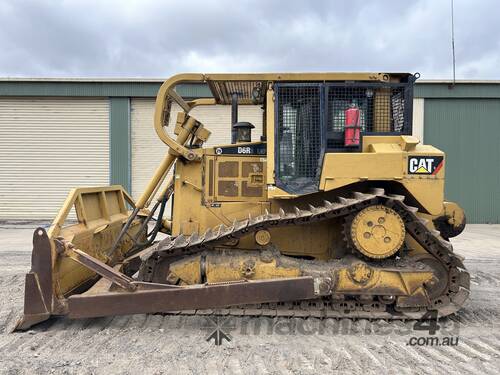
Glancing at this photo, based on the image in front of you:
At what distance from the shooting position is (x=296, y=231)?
467cm

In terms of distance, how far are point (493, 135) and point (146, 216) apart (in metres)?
14.1

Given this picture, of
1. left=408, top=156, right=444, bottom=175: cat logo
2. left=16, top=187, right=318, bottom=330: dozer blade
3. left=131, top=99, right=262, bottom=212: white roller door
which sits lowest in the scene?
left=16, top=187, right=318, bottom=330: dozer blade

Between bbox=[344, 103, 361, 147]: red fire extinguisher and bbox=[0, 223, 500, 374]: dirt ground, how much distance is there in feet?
6.82

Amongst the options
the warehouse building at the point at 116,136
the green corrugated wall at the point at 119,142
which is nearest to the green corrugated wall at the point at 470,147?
the warehouse building at the point at 116,136

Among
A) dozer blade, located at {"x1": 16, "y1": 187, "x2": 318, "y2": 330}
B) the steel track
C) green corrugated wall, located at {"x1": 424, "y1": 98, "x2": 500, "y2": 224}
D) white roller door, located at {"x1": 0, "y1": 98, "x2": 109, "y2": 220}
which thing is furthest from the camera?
white roller door, located at {"x1": 0, "y1": 98, "x2": 109, "y2": 220}

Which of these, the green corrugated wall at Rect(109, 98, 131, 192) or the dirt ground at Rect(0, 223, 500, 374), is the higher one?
the green corrugated wall at Rect(109, 98, 131, 192)

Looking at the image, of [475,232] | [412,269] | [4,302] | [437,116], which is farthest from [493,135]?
[4,302]

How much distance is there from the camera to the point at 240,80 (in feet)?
15.0

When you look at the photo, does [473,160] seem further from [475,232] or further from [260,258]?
[260,258]

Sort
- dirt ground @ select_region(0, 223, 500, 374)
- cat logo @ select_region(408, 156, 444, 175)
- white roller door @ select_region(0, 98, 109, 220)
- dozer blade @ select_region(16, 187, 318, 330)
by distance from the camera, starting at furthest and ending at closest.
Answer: white roller door @ select_region(0, 98, 109, 220)
cat logo @ select_region(408, 156, 444, 175)
dozer blade @ select_region(16, 187, 318, 330)
dirt ground @ select_region(0, 223, 500, 374)

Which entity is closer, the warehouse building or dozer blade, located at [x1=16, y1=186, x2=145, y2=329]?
dozer blade, located at [x1=16, y1=186, x2=145, y2=329]

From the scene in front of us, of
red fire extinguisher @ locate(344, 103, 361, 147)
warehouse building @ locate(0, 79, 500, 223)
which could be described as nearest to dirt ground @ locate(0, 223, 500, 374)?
red fire extinguisher @ locate(344, 103, 361, 147)

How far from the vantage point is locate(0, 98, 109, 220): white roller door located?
1491 centimetres

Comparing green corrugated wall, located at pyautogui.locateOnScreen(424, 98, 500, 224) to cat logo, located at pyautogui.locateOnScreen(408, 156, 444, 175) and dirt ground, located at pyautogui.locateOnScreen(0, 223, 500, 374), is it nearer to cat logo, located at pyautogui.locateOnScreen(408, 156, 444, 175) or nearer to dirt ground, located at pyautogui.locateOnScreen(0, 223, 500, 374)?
dirt ground, located at pyautogui.locateOnScreen(0, 223, 500, 374)
